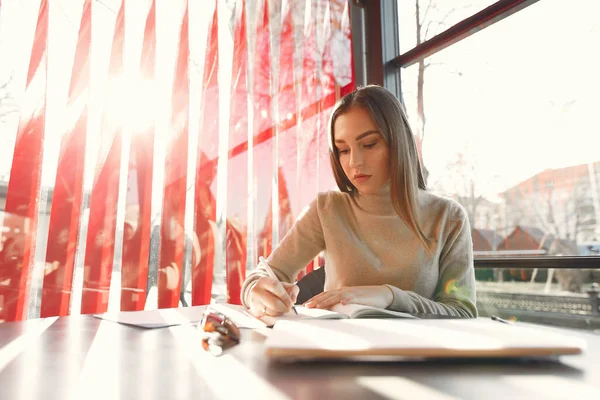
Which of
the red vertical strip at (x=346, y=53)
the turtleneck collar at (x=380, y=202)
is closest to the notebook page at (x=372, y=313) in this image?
the turtleneck collar at (x=380, y=202)

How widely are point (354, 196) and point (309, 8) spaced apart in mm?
1480

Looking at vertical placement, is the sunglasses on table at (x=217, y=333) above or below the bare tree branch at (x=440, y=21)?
below

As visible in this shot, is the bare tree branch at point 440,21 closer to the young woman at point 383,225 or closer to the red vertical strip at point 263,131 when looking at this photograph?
the red vertical strip at point 263,131

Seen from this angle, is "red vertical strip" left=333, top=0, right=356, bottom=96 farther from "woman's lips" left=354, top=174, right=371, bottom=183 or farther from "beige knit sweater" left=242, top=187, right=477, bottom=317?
"woman's lips" left=354, top=174, right=371, bottom=183

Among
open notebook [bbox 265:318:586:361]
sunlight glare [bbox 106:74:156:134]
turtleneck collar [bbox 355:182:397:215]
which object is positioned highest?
sunlight glare [bbox 106:74:156:134]

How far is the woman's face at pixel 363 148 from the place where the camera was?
4.26 ft

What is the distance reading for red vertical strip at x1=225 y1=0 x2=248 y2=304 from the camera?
2061 mm

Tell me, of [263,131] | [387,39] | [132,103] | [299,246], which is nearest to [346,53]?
[387,39]

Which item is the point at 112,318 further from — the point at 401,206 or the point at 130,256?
the point at 130,256

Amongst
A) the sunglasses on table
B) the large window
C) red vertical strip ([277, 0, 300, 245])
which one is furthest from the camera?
red vertical strip ([277, 0, 300, 245])

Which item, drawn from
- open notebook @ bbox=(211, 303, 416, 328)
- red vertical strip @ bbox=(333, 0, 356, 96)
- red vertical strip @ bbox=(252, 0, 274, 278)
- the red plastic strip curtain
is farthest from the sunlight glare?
open notebook @ bbox=(211, 303, 416, 328)

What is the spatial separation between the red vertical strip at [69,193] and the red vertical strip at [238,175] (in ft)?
2.17

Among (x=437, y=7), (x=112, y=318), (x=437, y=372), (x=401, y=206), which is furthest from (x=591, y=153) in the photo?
(x=112, y=318)

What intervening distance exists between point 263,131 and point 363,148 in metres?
1.02
